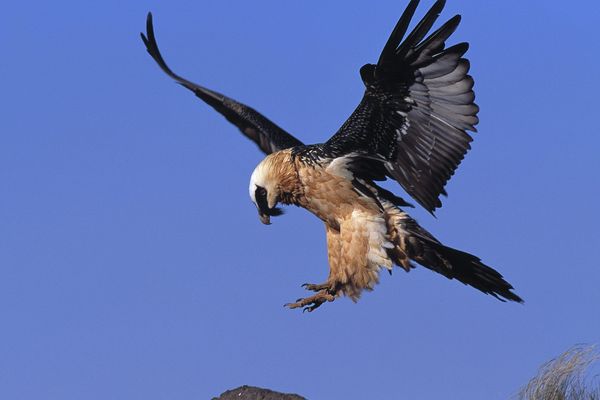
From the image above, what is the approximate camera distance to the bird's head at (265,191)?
8477mm

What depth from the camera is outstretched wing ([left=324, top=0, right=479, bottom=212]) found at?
770 centimetres

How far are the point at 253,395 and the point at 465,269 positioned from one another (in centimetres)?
179

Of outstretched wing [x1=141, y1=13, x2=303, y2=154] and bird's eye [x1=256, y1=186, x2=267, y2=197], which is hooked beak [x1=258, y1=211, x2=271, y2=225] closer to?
bird's eye [x1=256, y1=186, x2=267, y2=197]

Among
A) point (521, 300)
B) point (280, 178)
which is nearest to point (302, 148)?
point (280, 178)

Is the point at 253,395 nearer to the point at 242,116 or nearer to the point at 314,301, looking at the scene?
the point at 314,301

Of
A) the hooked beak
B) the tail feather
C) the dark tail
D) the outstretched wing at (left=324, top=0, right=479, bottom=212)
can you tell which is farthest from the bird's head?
the dark tail

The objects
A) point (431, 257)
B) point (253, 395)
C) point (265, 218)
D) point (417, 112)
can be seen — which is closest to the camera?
point (253, 395)

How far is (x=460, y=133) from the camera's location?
8078 mm

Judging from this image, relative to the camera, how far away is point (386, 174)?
8.37 meters

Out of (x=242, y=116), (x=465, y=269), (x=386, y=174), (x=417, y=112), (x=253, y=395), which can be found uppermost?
(x=242, y=116)

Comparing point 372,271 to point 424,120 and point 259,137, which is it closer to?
point 424,120

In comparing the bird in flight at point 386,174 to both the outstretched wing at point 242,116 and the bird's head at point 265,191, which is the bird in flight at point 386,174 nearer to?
the bird's head at point 265,191

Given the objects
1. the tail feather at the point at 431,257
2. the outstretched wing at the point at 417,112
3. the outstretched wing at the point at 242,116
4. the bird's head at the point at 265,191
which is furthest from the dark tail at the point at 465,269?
the outstretched wing at the point at 242,116

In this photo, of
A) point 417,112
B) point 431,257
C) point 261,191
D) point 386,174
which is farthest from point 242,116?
point 431,257
